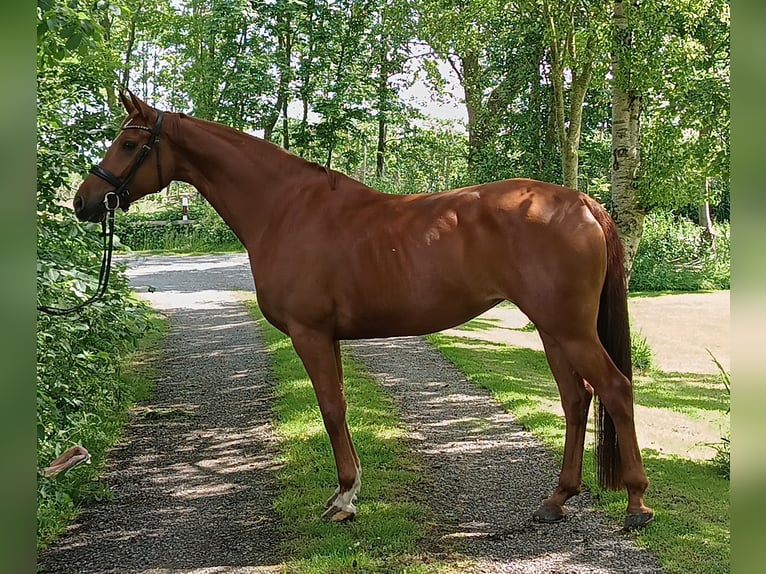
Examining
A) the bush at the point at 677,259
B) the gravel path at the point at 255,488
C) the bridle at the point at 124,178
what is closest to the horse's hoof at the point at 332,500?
the gravel path at the point at 255,488

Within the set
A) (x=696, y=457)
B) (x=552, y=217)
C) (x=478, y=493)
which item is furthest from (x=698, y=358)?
(x=552, y=217)

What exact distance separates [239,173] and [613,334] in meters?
2.23

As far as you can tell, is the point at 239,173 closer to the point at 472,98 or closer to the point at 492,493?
the point at 492,493

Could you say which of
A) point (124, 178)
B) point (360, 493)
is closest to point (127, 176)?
point (124, 178)

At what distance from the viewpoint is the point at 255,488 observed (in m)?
4.33

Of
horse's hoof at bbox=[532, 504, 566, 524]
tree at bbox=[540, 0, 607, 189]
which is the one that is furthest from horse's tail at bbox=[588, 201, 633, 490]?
tree at bbox=[540, 0, 607, 189]

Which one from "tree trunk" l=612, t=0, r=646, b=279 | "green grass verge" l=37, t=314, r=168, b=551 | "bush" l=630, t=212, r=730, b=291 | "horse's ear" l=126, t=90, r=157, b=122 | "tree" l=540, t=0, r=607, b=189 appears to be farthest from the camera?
"bush" l=630, t=212, r=730, b=291

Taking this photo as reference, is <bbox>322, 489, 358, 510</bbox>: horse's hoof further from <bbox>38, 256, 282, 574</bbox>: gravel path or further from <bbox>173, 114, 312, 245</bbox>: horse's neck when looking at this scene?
<bbox>173, 114, 312, 245</bbox>: horse's neck

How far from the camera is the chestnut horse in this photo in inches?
134

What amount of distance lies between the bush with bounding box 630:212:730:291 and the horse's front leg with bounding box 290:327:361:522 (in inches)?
591

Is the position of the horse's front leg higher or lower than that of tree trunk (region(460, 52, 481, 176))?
lower
